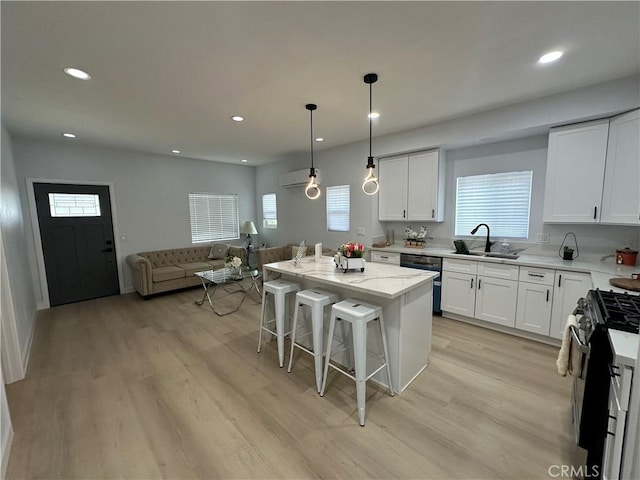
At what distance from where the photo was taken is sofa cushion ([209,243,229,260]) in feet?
19.2

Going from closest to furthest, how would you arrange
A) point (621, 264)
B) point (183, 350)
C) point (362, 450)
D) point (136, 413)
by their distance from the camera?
point (362, 450), point (136, 413), point (621, 264), point (183, 350)

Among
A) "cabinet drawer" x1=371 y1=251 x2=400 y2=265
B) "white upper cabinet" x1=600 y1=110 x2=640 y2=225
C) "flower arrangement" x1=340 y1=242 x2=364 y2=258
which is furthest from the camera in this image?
"cabinet drawer" x1=371 y1=251 x2=400 y2=265

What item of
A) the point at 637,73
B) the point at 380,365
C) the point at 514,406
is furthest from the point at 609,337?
the point at 637,73

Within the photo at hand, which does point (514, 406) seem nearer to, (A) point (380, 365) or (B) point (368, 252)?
(A) point (380, 365)

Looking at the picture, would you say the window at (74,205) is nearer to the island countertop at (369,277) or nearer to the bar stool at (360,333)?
the island countertop at (369,277)

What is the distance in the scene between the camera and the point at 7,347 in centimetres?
239

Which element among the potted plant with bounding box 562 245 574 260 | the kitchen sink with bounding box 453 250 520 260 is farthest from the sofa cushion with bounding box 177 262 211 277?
the potted plant with bounding box 562 245 574 260

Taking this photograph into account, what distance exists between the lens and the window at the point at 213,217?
6008 millimetres

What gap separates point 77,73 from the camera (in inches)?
85.7

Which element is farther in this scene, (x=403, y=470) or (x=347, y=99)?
(x=347, y=99)

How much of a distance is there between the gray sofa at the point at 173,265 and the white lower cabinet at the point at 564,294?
17.3ft

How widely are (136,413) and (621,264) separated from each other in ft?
15.9

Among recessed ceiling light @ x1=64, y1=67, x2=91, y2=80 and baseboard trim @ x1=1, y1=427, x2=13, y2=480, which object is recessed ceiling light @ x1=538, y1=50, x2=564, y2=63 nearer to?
recessed ceiling light @ x1=64, y1=67, x2=91, y2=80

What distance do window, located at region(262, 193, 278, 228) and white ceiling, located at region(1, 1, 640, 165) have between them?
3.34 metres
